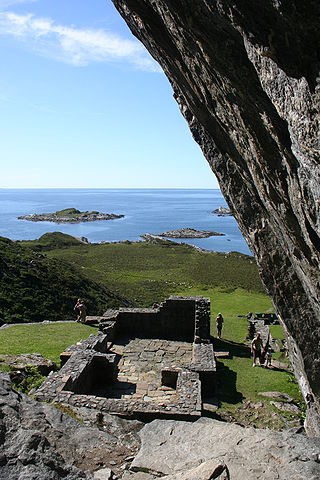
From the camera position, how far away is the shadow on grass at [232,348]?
18497 mm

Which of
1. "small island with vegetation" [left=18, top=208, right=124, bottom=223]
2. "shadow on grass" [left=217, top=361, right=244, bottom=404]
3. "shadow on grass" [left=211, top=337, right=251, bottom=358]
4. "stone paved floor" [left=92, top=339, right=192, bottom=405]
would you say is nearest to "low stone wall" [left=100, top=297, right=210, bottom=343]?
"stone paved floor" [left=92, top=339, right=192, bottom=405]

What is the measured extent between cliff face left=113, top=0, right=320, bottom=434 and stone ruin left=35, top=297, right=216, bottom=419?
4.48 m

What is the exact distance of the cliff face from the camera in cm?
371

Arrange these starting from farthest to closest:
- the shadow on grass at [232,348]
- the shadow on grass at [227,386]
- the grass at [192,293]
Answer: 1. the shadow on grass at [232,348]
2. the grass at [192,293]
3. the shadow on grass at [227,386]

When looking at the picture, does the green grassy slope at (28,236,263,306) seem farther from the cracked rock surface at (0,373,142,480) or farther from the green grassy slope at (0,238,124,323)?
the cracked rock surface at (0,373,142,480)

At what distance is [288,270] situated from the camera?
8312 mm

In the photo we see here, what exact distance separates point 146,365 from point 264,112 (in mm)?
13655

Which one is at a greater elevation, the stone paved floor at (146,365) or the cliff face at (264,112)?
the cliff face at (264,112)

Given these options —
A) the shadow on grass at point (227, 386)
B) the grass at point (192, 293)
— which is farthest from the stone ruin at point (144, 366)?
the grass at point (192, 293)

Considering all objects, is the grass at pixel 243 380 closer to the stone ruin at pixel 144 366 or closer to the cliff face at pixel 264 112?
the stone ruin at pixel 144 366

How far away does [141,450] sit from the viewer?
637 centimetres

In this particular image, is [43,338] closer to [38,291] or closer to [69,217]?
[38,291]

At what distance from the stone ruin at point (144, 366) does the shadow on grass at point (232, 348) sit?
1.26 metres

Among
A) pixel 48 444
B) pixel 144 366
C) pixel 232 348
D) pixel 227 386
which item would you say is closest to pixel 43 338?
pixel 144 366
